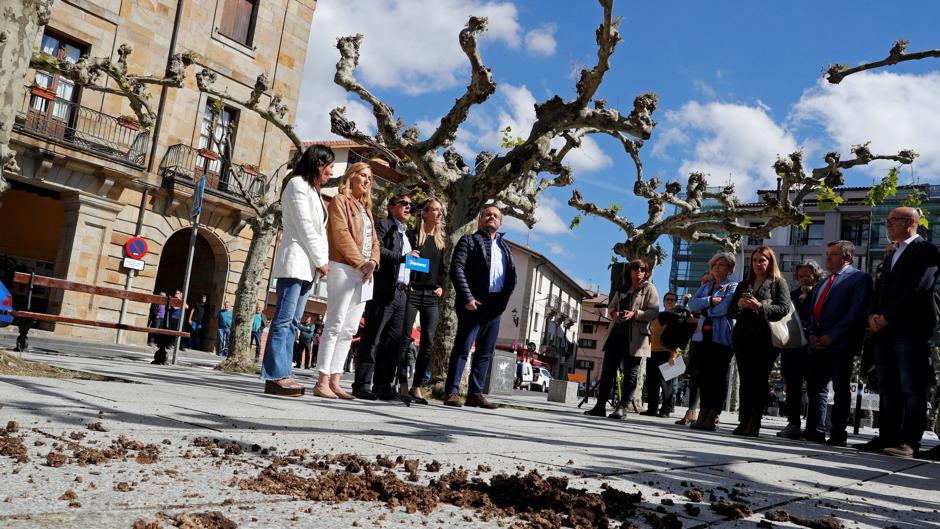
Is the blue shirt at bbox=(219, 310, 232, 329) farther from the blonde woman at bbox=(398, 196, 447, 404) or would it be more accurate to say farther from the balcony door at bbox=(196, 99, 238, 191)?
the blonde woman at bbox=(398, 196, 447, 404)

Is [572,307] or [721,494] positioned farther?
[572,307]

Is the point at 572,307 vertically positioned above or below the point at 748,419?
above

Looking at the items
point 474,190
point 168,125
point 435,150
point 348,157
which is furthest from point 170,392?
point 348,157

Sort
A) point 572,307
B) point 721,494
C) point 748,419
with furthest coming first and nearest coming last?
point 572,307 < point 748,419 < point 721,494

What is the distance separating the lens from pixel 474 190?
385 inches

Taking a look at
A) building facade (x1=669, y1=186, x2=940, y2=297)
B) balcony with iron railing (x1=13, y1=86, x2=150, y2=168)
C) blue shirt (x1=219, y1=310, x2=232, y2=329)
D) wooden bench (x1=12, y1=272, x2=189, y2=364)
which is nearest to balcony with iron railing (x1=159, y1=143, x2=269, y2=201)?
balcony with iron railing (x1=13, y1=86, x2=150, y2=168)

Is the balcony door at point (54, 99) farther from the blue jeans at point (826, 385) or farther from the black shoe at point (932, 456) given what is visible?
the black shoe at point (932, 456)

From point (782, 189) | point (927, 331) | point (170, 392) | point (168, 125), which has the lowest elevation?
point (170, 392)

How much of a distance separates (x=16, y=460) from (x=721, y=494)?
2473mm

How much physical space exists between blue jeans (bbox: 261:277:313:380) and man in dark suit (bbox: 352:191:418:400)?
951mm

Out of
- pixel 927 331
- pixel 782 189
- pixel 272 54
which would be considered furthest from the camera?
pixel 272 54

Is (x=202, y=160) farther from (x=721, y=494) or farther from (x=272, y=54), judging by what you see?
(x=721, y=494)

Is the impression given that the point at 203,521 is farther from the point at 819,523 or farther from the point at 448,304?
the point at 448,304

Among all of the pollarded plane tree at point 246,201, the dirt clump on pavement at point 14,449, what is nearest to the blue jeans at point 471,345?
the dirt clump on pavement at point 14,449
